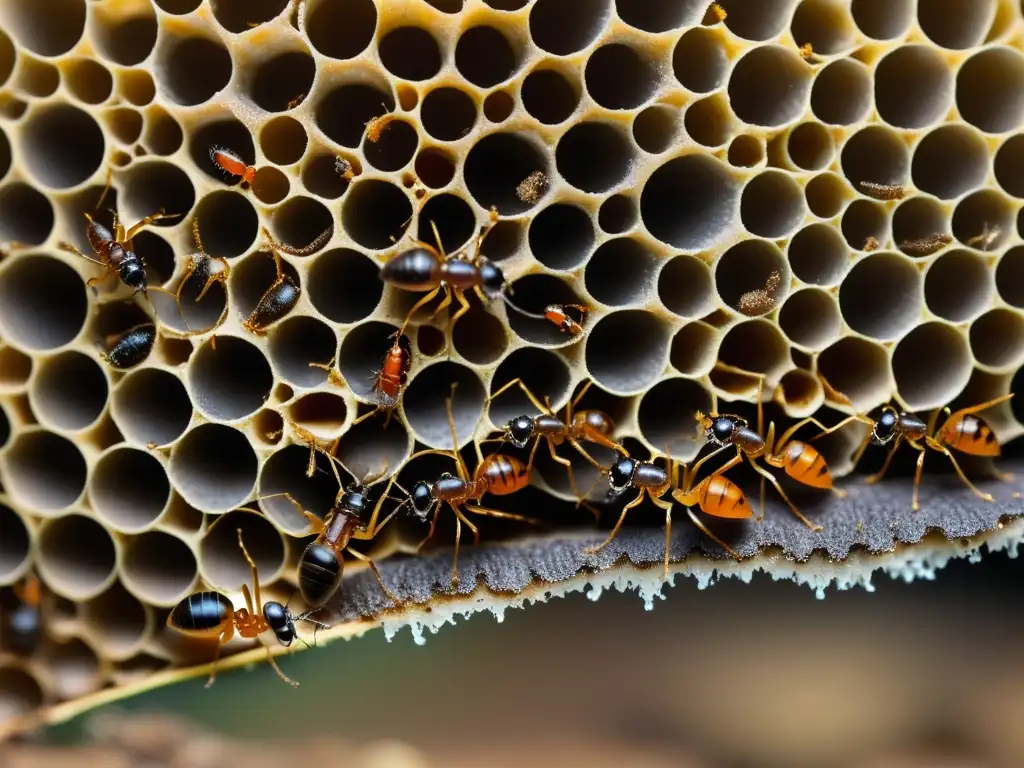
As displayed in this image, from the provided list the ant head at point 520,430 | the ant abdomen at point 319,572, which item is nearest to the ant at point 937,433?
the ant head at point 520,430

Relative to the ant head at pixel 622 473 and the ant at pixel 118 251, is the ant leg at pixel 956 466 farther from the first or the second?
the ant at pixel 118 251

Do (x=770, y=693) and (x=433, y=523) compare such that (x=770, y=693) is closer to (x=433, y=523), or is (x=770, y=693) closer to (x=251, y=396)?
(x=433, y=523)

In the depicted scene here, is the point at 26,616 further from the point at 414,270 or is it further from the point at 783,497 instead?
the point at 783,497

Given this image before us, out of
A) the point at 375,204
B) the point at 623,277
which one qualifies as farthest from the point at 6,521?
the point at 623,277

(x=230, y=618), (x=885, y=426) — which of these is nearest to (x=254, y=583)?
(x=230, y=618)

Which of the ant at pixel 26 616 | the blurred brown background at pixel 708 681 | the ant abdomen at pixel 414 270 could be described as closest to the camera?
the ant abdomen at pixel 414 270

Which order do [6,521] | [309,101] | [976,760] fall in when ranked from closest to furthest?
1. [309,101]
2. [6,521]
3. [976,760]
